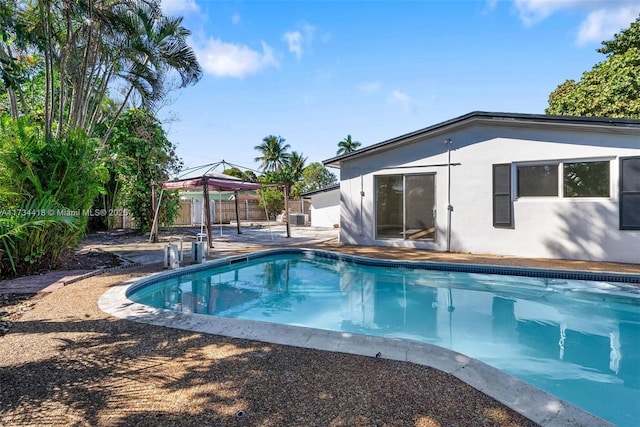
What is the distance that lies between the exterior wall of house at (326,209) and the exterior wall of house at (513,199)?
29.2 ft

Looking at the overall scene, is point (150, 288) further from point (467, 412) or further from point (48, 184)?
point (467, 412)

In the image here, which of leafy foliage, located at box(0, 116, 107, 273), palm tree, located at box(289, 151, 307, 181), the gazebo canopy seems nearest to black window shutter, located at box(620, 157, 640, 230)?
the gazebo canopy

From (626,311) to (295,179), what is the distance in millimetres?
36855

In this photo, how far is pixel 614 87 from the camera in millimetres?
13984

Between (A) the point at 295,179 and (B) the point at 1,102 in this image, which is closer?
(B) the point at 1,102

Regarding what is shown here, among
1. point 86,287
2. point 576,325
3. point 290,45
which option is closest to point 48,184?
point 86,287

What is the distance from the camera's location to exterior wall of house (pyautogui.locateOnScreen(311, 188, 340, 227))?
68.8ft

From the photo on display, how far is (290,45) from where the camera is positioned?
12.9m

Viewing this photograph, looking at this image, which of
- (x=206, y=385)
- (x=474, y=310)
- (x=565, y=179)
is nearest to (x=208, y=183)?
(x=474, y=310)

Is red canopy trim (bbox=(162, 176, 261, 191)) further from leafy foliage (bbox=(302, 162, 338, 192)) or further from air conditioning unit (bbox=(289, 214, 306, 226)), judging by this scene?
leafy foliage (bbox=(302, 162, 338, 192))

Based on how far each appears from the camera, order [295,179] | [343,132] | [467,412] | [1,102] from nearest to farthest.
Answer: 1. [467,412]
2. [1,102]
3. [295,179]
4. [343,132]

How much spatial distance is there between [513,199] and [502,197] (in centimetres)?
27

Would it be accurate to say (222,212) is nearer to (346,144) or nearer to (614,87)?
(614,87)

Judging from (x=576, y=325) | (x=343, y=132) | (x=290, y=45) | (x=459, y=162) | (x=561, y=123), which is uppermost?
(x=343, y=132)
